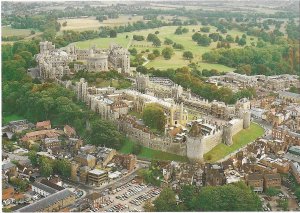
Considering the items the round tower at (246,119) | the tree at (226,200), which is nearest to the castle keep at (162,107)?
the round tower at (246,119)

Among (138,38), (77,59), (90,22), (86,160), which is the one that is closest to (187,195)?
(86,160)

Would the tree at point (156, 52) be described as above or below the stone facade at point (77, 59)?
below

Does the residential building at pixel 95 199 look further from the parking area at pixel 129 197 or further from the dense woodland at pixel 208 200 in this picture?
the dense woodland at pixel 208 200

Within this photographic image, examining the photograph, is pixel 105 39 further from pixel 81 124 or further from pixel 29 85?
pixel 81 124

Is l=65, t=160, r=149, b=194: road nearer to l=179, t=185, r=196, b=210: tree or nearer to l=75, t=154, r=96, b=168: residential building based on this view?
l=75, t=154, r=96, b=168: residential building

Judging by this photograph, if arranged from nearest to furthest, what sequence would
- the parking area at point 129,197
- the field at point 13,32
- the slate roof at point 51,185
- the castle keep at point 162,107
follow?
1. the parking area at point 129,197
2. the slate roof at point 51,185
3. the castle keep at point 162,107
4. the field at point 13,32

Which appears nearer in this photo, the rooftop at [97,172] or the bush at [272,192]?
the bush at [272,192]

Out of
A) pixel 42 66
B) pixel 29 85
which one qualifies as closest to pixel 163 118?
pixel 29 85

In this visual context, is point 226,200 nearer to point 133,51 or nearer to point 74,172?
point 74,172
